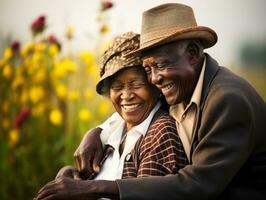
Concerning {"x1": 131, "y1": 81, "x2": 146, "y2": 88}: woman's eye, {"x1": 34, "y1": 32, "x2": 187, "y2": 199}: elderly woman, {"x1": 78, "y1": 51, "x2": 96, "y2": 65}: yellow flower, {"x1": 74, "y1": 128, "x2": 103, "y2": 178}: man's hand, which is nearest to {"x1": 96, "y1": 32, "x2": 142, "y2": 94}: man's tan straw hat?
{"x1": 34, "y1": 32, "x2": 187, "y2": 199}: elderly woman

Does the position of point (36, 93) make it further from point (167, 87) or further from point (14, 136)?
point (167, 87)

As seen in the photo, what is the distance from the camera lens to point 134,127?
4.10 metres

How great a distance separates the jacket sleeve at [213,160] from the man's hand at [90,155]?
26.9 inches

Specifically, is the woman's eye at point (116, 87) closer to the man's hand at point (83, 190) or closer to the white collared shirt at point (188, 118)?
the white collared shirt at point (188, 118)

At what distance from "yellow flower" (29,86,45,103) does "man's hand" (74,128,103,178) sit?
2.46m

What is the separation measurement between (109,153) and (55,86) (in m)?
2.69

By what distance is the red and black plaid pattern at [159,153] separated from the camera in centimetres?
372

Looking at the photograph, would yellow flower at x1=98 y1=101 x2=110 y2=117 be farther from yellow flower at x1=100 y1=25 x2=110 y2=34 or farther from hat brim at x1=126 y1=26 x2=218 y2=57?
hat brim at x1=126 y1=26 x2=218 y2=57

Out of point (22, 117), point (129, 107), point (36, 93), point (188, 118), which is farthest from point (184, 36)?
point (36, 93)

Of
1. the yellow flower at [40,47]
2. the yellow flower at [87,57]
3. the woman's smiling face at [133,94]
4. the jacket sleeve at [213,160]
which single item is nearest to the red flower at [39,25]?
the yellow flower at [40,47]

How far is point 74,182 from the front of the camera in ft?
11.8

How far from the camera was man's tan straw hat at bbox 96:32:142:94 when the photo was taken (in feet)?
13.1

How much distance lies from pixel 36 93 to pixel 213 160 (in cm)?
361

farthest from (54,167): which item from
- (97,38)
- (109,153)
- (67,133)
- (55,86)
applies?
(109,153)
